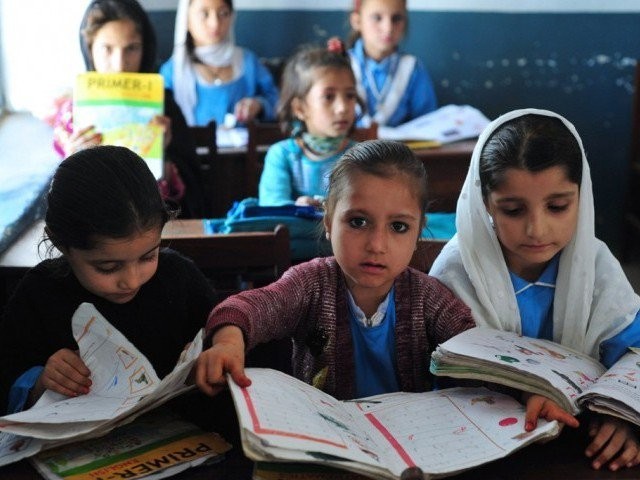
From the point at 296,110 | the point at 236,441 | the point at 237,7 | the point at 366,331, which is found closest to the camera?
the point at 236,441

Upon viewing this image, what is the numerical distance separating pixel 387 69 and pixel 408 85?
0.12 m

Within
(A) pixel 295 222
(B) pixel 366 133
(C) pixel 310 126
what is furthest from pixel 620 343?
(B) pixel 366 133

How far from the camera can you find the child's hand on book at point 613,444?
53.7 inches

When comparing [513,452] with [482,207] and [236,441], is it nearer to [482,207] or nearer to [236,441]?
[236,441]

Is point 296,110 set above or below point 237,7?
below

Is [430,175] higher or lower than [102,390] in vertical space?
higher

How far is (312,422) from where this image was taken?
4.15 feet

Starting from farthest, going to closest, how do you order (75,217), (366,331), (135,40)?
(135,40)
(366,331)
(75,217)

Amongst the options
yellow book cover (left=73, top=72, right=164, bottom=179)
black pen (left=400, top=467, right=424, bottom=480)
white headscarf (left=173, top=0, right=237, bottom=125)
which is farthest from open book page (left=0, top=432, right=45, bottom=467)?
white headscarf (left=173, top=0, right=237, bottom=125)

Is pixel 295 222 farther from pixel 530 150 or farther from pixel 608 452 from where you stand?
pixel 608 452

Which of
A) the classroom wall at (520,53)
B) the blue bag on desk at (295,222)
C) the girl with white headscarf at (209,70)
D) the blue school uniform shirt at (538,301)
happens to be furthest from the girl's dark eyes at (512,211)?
the classroom wall at (520,53)

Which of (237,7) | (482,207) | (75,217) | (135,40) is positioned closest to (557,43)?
(237,7)

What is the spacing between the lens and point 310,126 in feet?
10.8

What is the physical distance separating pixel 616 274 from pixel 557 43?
3337 mm
